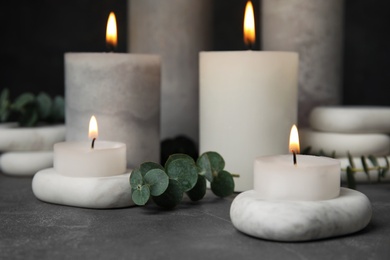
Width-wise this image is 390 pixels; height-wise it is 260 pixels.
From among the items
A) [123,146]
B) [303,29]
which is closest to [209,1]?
[303,29]

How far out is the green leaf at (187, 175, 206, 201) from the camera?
1004 mm

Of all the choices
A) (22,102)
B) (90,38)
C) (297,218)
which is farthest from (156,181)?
(90,38)

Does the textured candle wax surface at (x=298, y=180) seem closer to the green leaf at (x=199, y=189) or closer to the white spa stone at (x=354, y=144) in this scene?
the green leaf at (x=199, y=189)

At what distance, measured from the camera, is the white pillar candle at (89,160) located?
38.9 inches

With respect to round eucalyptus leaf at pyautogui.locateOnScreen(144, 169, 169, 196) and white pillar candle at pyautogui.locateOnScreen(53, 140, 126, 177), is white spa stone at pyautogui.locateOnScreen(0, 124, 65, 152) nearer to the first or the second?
white pillar candle at pyautogui.locateOnScreen(53, 140, 126, 177)

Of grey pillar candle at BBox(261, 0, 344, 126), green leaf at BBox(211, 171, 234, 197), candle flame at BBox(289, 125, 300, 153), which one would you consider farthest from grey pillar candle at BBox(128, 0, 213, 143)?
candle flame at BBox(289, 125, 300, 153)

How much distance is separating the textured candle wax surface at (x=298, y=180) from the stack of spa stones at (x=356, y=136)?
33 centimetres

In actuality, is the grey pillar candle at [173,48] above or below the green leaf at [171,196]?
above

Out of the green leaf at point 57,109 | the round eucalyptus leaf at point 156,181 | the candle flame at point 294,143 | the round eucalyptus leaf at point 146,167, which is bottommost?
the round eucalyptus leaf at point 156,181

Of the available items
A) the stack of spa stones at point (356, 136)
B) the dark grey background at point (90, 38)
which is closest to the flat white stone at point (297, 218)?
the stack of spa stones at point (356, 136)

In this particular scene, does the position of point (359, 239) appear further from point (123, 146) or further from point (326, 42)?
point (326, 42)

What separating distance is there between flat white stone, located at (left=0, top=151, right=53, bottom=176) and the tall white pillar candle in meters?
0.33

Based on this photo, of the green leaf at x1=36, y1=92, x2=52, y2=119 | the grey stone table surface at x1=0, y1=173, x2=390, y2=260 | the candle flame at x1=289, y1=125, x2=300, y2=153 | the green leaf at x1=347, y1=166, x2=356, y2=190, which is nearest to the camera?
the grey stone table surface at x1=0, y1=173, x2=390, y2=260

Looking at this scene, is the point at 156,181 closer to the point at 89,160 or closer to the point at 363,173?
the point at 89,160
